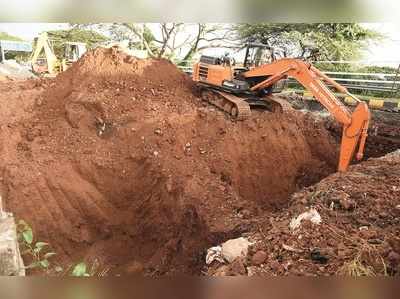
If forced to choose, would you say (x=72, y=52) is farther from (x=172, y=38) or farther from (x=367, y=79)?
(x=367, y=79)

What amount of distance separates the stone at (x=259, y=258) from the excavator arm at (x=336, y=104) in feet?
3.15

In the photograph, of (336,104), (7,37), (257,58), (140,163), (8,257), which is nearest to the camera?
(8,257)

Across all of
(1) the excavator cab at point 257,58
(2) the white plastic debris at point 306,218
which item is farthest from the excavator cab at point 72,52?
(2) the white plastic debris at point 306,218

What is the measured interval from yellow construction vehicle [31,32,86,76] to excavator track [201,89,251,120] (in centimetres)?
135

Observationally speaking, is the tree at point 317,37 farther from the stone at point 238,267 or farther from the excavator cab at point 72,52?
the stone at point 238,267

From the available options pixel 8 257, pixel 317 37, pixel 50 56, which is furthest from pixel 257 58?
pixel 8 257

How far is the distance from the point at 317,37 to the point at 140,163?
1.48 metres

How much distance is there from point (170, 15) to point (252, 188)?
233 cm

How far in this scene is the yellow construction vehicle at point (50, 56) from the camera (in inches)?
64.2

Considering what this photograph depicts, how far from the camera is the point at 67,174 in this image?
266cm

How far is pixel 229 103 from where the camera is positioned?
11.3 feet

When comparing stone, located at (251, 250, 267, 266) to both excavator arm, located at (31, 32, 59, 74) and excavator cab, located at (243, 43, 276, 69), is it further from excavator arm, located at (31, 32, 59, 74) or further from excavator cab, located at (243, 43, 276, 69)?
excavator cab, located at (243, 43, 276, 69)

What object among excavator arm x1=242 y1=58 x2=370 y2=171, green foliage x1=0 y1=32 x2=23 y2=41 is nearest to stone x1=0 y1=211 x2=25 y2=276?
green foliage x1=0 y1=32 x2=23 y2=41

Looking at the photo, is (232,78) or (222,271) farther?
(232,78)
